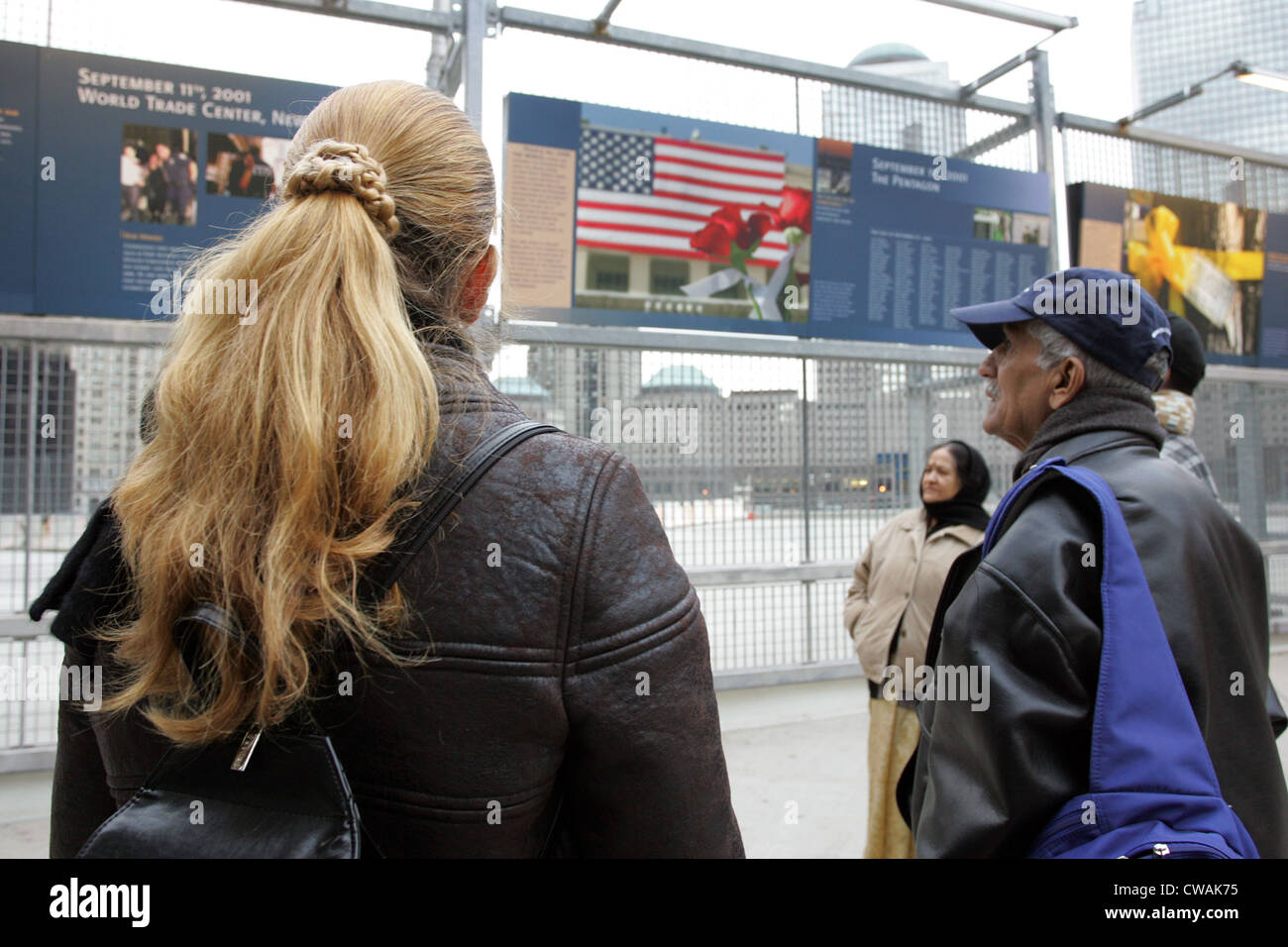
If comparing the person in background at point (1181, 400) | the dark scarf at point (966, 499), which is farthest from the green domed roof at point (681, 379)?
the person in background at point (1181, 400)

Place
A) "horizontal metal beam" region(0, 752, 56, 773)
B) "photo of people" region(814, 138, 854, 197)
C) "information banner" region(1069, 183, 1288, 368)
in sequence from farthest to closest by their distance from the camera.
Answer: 1. "information banner" region(1069, 183, 1288, 368)
2. "photo of people" region(814, 138, 854, 197)
3. "horizontal metal beam" region(0, 752, 56, 773)

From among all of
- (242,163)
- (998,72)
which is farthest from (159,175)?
(998,72)

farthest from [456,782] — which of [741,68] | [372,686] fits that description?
[741,68]

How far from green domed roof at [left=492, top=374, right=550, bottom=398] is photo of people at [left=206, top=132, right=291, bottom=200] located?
141 centimetres

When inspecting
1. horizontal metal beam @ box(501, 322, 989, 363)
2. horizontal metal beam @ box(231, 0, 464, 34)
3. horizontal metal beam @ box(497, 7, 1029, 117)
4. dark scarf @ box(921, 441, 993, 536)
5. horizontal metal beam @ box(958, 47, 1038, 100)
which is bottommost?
dark scarf @ box(921, 441, 993, 536)

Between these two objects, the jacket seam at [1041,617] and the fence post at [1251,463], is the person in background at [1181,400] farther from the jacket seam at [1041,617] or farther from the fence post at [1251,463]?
the fence post at [1251,463]

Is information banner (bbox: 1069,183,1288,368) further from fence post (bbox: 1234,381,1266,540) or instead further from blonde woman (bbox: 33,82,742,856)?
blonde woman (bbox: 33,82,742,856)

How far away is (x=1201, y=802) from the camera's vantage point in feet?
4.12

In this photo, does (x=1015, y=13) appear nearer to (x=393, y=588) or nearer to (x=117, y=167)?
(x=117, y=167)

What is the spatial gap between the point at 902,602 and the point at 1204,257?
4.35 metres

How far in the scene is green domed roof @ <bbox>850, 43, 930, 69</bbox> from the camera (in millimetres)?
5379

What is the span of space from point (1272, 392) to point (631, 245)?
17.6 ft

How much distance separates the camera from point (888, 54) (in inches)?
213

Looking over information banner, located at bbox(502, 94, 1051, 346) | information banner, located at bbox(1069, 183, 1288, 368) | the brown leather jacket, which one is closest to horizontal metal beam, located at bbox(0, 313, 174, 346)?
information banner, located at bbox(502, 94, 1051, 346)
